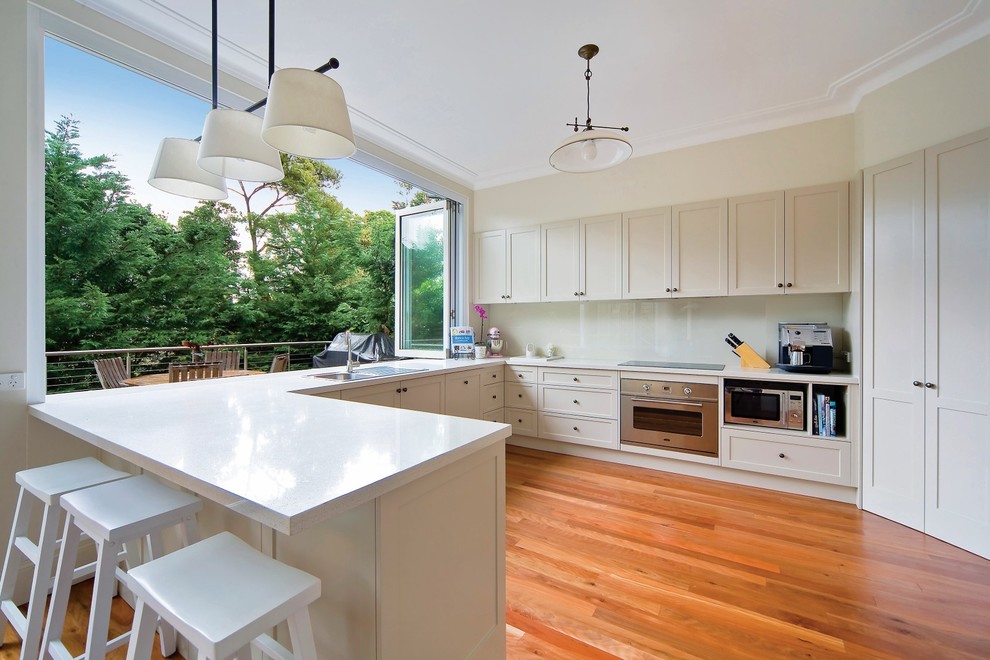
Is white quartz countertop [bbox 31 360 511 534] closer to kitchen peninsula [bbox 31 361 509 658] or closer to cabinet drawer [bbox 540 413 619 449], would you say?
kitchen peninsula [bbox 31 361 509 658]

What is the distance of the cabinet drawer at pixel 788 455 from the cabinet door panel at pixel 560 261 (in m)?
1.87

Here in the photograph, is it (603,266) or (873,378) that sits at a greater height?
(603,266)

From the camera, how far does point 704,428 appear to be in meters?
3.19

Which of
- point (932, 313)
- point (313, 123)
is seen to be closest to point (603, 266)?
point (932, 313)

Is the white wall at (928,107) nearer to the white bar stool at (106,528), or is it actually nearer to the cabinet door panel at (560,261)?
the cabinet door panel at (560,261)

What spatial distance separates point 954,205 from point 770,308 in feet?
4.17

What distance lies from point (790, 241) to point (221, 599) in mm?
3868

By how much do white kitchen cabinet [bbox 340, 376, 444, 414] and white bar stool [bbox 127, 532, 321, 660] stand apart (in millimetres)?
1622

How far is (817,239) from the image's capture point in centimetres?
301

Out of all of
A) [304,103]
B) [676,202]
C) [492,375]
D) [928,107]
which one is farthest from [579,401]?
[304,103]

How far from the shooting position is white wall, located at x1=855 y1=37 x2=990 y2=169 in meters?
2.19

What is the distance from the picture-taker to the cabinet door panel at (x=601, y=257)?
3.79 m

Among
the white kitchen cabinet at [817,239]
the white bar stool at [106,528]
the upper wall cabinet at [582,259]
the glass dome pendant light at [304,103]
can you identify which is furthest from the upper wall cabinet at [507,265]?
the white bar stool at [106,528]

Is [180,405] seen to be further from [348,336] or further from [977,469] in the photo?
[977,469]
